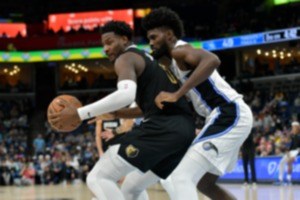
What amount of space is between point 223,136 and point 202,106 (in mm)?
345

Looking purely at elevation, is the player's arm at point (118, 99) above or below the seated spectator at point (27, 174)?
above

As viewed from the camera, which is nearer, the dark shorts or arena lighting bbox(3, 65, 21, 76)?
the dark shorts

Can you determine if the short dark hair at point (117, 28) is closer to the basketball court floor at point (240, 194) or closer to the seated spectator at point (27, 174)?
the basketball court floor at point (240, 194)

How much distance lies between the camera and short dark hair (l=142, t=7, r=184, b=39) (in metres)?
4.41

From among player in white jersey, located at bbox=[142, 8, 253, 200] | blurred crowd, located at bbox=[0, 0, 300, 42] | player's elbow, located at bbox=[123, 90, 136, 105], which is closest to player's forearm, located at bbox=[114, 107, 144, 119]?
player in white jersey, located at bbox=[142, 8, 253, 200]

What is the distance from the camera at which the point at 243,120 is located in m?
4.53

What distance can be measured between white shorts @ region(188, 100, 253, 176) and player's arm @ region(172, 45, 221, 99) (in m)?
0.39

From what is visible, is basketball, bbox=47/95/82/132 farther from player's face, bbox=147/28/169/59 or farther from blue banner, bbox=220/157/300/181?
blue banner, bbox=220/157/300/181

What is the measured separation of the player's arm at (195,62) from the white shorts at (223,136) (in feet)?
1.29

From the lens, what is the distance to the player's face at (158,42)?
14.5 ft

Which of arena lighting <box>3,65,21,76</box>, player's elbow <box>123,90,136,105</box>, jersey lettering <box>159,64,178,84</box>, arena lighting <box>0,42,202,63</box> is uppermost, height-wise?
jersey lettering <box>159,64,178,84</box>

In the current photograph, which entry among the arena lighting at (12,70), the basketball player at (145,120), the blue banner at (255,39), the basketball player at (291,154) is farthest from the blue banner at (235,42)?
the basketball player at (145,120)

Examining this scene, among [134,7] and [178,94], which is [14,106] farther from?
[178,94]

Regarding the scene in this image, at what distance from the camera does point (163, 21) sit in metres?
4.41
